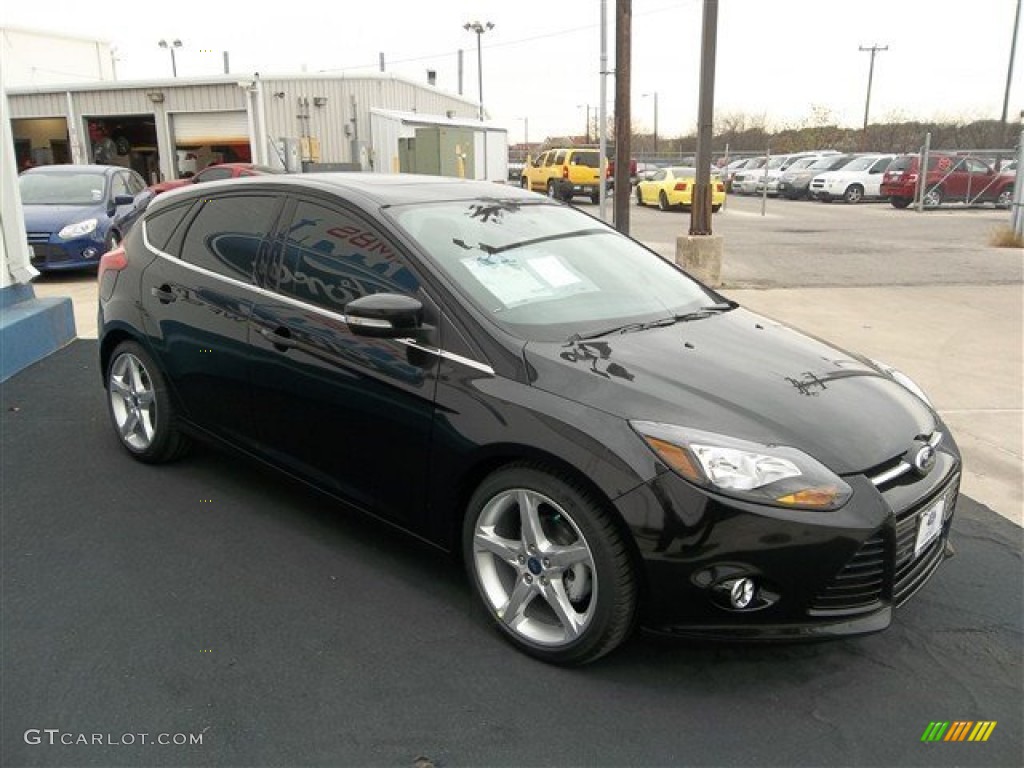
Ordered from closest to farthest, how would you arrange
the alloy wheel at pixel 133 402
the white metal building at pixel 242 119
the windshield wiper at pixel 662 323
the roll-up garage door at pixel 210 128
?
the windshield wiper at pixel 662 323 → the alloy wheel at pixel 133 402 → the white metal building at pixel 242 119 → the roll-up garage door at pixel 210 128

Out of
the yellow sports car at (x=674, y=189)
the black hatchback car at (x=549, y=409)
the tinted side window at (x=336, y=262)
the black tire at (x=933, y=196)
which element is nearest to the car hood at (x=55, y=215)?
the black hatchback car at (x=549, y=409)

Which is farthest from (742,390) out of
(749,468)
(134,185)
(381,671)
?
(134,185)

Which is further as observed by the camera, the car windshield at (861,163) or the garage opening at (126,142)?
the car windshield at (861,163)

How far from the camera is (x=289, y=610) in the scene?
10.3 feet

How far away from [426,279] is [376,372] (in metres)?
0.40

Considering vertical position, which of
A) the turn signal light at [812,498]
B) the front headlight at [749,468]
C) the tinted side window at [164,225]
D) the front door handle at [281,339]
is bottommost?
the turn signal light at [812,498]

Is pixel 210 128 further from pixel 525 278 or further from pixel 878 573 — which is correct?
pixel 878 573

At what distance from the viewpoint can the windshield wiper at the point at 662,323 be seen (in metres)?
3.08

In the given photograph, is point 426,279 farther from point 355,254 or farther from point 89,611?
point 89,611

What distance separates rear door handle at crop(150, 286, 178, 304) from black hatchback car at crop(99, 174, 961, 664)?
0.04ft

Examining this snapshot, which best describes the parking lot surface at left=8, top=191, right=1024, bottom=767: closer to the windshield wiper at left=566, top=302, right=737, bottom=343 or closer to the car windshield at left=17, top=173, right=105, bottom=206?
the windshield wiper at left=566, top=302, right=737, bottom=343

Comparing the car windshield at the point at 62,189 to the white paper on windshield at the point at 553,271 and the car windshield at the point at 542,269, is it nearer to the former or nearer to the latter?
the car windshield at the point at 542,269

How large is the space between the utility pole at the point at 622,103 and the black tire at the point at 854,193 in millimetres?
22172

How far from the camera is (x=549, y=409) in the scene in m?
2.68
